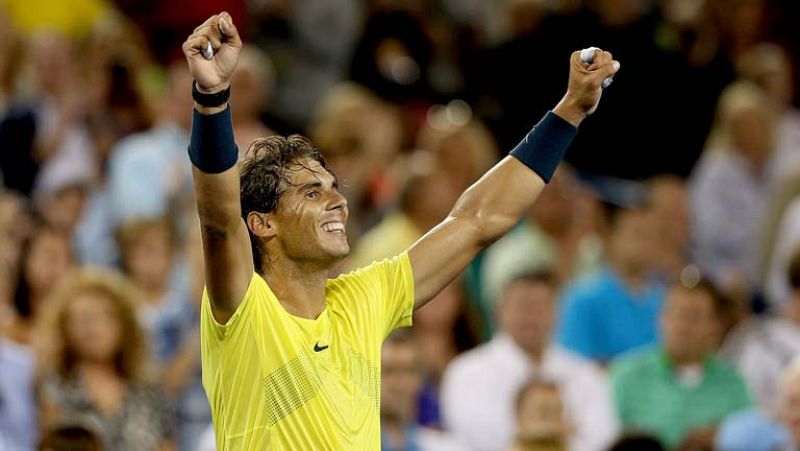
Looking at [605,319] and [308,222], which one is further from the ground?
[605,319]

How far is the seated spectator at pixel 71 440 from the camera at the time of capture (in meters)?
6.66

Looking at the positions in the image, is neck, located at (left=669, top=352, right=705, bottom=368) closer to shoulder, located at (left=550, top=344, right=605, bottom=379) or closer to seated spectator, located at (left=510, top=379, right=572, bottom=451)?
shoulder, located at (left=550, top=344, right=605, bottom=379)

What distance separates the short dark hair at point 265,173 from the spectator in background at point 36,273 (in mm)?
4033

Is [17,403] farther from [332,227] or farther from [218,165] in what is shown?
[218,165]

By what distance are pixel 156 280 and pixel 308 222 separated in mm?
4383

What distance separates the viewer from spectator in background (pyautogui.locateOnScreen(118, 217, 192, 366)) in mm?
8648

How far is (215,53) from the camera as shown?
4234mm

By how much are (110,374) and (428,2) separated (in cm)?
610

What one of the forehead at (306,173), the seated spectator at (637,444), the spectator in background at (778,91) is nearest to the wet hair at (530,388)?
the seated spectator at (637,444)

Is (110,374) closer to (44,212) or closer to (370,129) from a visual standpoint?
(44,212)

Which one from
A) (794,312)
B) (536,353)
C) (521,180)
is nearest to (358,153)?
(536,353)

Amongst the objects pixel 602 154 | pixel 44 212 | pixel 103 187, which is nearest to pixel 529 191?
pixel 44 212

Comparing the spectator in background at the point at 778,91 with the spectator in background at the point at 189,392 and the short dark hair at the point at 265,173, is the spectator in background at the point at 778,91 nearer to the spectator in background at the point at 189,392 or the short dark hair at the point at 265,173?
the spectator in background at the point at 189,392

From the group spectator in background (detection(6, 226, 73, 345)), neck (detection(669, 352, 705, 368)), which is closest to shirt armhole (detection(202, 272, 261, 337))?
spectator in background (detection(6, 226, 73, 345))
